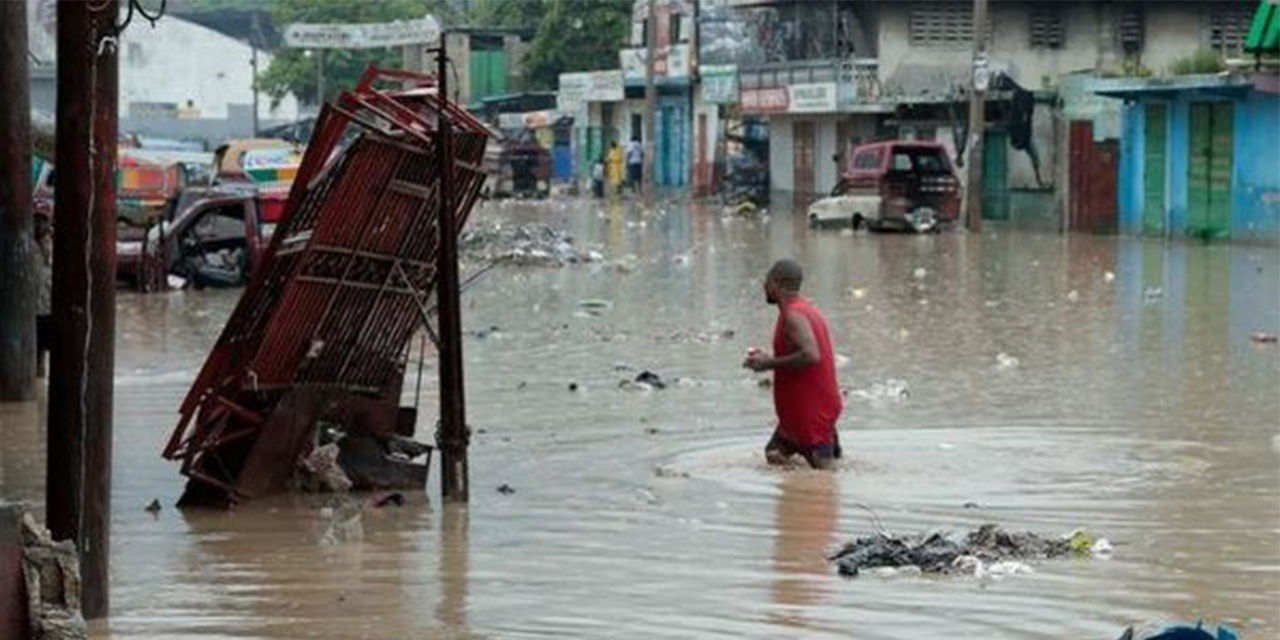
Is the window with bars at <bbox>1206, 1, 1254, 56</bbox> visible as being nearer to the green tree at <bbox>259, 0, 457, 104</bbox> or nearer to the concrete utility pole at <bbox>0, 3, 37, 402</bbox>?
the concrete utility pole at <bbox>0, 3, 37, 402</bbox>

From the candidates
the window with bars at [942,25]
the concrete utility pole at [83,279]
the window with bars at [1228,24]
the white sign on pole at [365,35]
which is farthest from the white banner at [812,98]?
the concrete utility pole at [83,279]

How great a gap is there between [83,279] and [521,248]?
26.7 m

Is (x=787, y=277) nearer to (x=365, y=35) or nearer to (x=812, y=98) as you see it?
(x=812, y=98)

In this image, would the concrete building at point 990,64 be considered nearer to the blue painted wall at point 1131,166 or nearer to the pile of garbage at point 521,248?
the blue painted wall at point 1131,166

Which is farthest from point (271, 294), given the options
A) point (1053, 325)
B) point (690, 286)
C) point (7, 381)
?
point (690, 286)

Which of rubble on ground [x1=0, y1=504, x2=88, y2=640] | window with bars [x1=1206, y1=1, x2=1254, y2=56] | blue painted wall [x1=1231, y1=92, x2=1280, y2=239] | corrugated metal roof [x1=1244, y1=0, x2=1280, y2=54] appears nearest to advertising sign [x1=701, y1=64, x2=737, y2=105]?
window with bars [x1=1206, y1=1, x2=1254, y2=56]

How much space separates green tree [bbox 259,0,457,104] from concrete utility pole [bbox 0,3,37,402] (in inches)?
2976

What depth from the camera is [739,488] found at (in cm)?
1290

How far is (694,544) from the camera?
435 inches

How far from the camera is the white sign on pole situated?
56.0 meters

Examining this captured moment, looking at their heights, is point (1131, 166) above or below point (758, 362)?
above

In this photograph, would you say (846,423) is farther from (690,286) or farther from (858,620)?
(690,286)

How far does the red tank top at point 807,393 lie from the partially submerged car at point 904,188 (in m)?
30.5

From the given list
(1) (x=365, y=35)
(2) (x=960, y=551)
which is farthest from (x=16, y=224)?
(1) (x=365, y=35)
